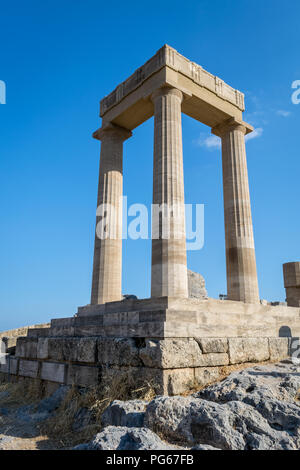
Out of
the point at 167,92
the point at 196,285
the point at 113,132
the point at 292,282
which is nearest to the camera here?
the point at 167,92

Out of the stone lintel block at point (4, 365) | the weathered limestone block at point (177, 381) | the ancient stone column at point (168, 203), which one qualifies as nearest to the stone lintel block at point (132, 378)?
the weathered limestone block at point (177, 381)

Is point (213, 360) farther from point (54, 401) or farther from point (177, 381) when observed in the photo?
point (54, 401)

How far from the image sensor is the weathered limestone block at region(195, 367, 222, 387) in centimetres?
771

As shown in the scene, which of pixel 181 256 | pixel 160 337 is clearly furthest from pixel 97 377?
pixel 181 256

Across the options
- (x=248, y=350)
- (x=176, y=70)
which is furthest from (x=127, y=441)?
(x=176, y=70)

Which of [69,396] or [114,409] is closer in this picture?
[114,409]

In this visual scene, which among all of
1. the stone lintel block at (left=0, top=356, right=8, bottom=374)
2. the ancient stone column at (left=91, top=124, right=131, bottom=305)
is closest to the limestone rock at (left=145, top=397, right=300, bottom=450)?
the stone lintel block at (left=0, top=356, right=8, bottom=374)

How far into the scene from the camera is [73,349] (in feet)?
31.5

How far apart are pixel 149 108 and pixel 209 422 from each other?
13.4 m

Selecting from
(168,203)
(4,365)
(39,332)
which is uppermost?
(168,203)

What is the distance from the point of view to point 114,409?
5.98 meters

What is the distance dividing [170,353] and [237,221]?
8837 mm

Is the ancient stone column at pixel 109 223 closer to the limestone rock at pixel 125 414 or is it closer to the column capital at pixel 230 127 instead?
the column capital at pixel 230 127
